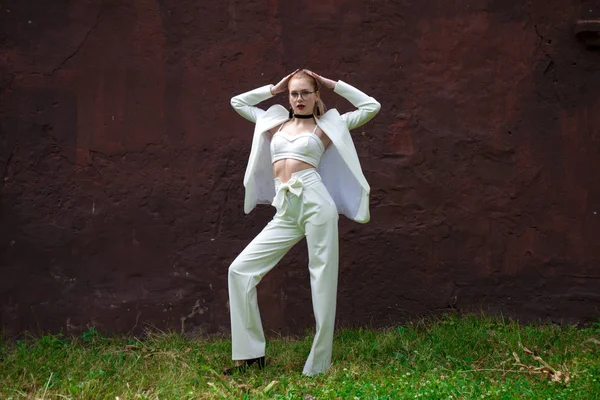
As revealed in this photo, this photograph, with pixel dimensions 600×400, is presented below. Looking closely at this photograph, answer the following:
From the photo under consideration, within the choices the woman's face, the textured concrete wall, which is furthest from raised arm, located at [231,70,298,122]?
the textured concrete wall

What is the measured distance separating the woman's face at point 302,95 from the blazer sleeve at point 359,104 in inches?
7.8

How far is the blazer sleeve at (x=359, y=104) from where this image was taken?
15.7 ft

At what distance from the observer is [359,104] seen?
4812 millimetres

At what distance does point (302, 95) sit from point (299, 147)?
0.35 meters

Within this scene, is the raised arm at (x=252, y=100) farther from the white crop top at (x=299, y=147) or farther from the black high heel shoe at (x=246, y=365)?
the black high heel shoe at (x=246, y=365)

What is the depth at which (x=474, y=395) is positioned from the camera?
417 centimetres

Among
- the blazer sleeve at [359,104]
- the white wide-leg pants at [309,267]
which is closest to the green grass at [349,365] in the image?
the white wide-leg pants at [309,267]

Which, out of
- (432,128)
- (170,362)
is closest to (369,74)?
(432,128)

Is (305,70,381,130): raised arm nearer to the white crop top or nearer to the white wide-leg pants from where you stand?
the white crop top

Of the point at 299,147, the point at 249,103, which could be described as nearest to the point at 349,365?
the point at 299,147

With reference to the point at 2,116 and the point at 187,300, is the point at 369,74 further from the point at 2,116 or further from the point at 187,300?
the point at 2,116

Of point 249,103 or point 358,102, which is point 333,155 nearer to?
point 358,102

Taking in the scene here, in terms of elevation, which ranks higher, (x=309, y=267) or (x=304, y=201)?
(x=304, y=201)

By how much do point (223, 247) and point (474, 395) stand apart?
8.28ft
